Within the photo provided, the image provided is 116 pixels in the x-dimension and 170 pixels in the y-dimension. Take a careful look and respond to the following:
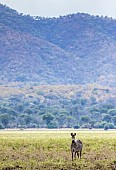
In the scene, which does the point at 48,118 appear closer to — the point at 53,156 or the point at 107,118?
the point at 107,118

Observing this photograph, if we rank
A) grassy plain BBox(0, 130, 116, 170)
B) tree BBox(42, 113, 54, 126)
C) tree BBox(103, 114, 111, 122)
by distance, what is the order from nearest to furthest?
grassy plain BBox(0, 130, 116, 170) < tree BBox(42, 113, 54, 126) < tree BBox(103, 114, 111, 122)

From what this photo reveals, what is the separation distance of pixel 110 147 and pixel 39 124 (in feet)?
329

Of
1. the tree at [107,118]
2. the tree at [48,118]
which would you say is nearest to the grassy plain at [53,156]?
the tree at [48,118]

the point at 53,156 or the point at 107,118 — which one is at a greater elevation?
the point at 107,118

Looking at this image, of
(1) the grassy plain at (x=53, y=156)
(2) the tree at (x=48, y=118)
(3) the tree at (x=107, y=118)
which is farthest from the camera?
(3) the tree at (x=107, y=118)

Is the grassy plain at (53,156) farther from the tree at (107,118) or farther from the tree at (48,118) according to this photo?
the tree at (107,118)

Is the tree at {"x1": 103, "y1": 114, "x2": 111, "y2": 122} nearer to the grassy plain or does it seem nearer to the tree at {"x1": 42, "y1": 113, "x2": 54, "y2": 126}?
the tree at {"x1": 42, "y1": 113, "x2": 54, "y2": 126}

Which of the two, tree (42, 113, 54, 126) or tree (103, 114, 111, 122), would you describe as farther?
tree (103, 114, 111, 122)

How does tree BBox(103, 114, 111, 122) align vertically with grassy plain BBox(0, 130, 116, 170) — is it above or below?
above

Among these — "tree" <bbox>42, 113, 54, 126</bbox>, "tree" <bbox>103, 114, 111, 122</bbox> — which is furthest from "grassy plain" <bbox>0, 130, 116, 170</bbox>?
"tree" <bbox>103, 114, 111, 122</bbox>

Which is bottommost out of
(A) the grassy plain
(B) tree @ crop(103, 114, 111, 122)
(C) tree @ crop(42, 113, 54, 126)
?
(A) the grassy plain

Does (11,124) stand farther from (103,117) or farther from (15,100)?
(15,100)

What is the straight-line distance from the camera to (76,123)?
471ft

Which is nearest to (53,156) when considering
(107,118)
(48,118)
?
(48,118)
